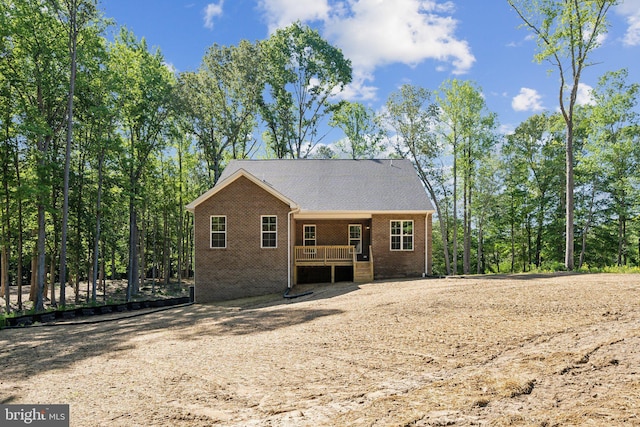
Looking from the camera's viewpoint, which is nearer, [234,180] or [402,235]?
[234,180]

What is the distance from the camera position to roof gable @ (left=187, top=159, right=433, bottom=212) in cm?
2145

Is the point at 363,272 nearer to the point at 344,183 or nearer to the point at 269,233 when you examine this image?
the point at 269,233

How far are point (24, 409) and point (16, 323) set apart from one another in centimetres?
1221

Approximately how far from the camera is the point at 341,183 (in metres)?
23.7

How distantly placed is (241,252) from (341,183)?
282 inches

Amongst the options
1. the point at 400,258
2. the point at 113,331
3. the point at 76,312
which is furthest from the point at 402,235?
the point at 76,312

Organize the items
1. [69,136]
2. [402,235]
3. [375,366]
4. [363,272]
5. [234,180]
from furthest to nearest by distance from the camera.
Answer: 1. [402,235]
2. [363,272]
3. [234,180]
4. [69,136]
5. [375,366]

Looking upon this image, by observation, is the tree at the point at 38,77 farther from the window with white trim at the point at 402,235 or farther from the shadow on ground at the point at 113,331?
the window with white trim at the point at 402,235

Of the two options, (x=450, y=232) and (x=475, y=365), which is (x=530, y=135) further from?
(x=475, y=365)

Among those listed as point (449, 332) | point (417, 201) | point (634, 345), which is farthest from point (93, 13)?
point (634, 345)

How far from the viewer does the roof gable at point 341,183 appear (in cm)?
2145

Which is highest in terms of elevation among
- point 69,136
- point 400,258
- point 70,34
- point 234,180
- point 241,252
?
point 70,34

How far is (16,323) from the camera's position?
15.7 meters

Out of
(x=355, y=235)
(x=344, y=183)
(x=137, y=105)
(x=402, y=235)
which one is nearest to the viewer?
(x=402, y=235)
